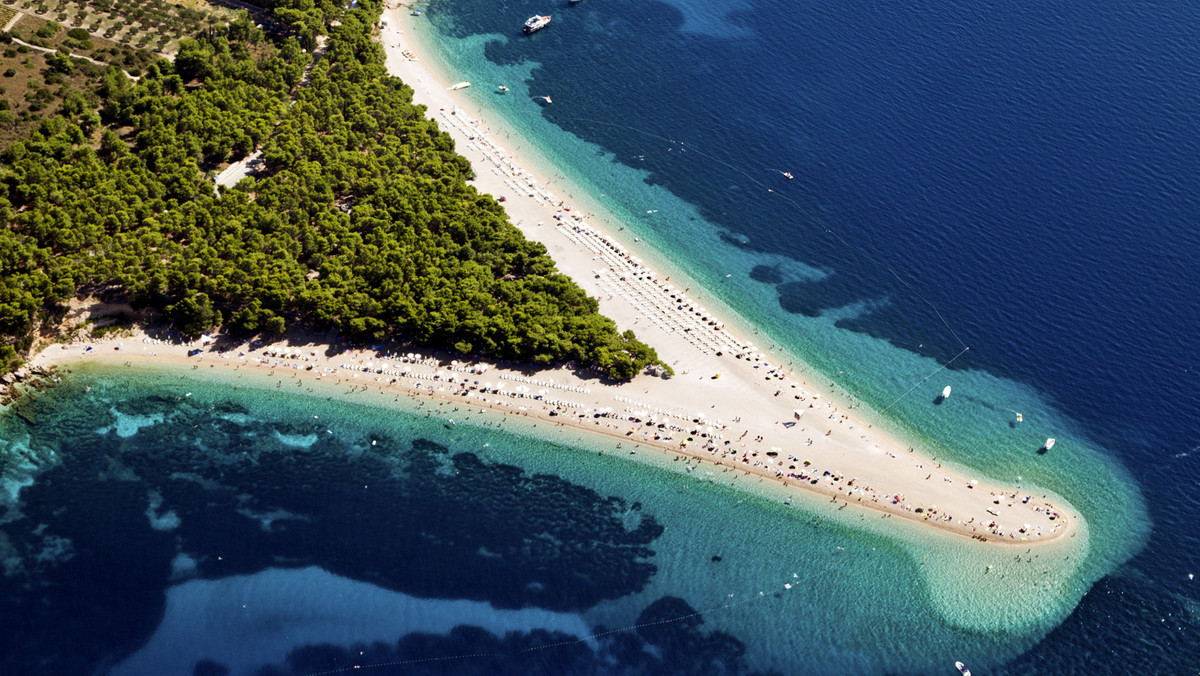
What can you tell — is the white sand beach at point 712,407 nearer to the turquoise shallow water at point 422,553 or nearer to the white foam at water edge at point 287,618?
the turquoise shallow water at point 422,553

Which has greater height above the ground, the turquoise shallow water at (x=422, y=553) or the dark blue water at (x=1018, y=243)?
the dark blue water at (x=1018, y=243)

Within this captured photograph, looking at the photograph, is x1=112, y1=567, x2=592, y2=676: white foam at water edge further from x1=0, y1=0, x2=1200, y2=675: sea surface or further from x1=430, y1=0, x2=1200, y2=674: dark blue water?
x1=430, y1=0, x2=1200, y2=674: dark blue water

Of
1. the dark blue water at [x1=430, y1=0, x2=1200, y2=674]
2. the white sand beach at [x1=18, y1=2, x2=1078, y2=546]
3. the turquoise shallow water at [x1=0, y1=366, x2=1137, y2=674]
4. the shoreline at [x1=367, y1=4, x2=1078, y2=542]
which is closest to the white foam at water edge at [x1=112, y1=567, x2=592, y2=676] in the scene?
the turquoise shallow water at [x1=0, y1=366, x2=1137, y2=674]

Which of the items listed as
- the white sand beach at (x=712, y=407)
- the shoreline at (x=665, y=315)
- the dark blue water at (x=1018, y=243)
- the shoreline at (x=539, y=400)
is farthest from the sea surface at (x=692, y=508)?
the shoreline at (x=665, y=315)

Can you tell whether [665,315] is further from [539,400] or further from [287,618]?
[287,618]

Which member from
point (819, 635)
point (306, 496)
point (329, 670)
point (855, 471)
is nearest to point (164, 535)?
point (306, 496)

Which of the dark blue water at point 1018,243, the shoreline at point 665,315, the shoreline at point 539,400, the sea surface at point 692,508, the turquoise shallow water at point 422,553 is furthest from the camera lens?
the shoreline at point 665,315

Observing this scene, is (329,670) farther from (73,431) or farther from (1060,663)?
(1060,663)
